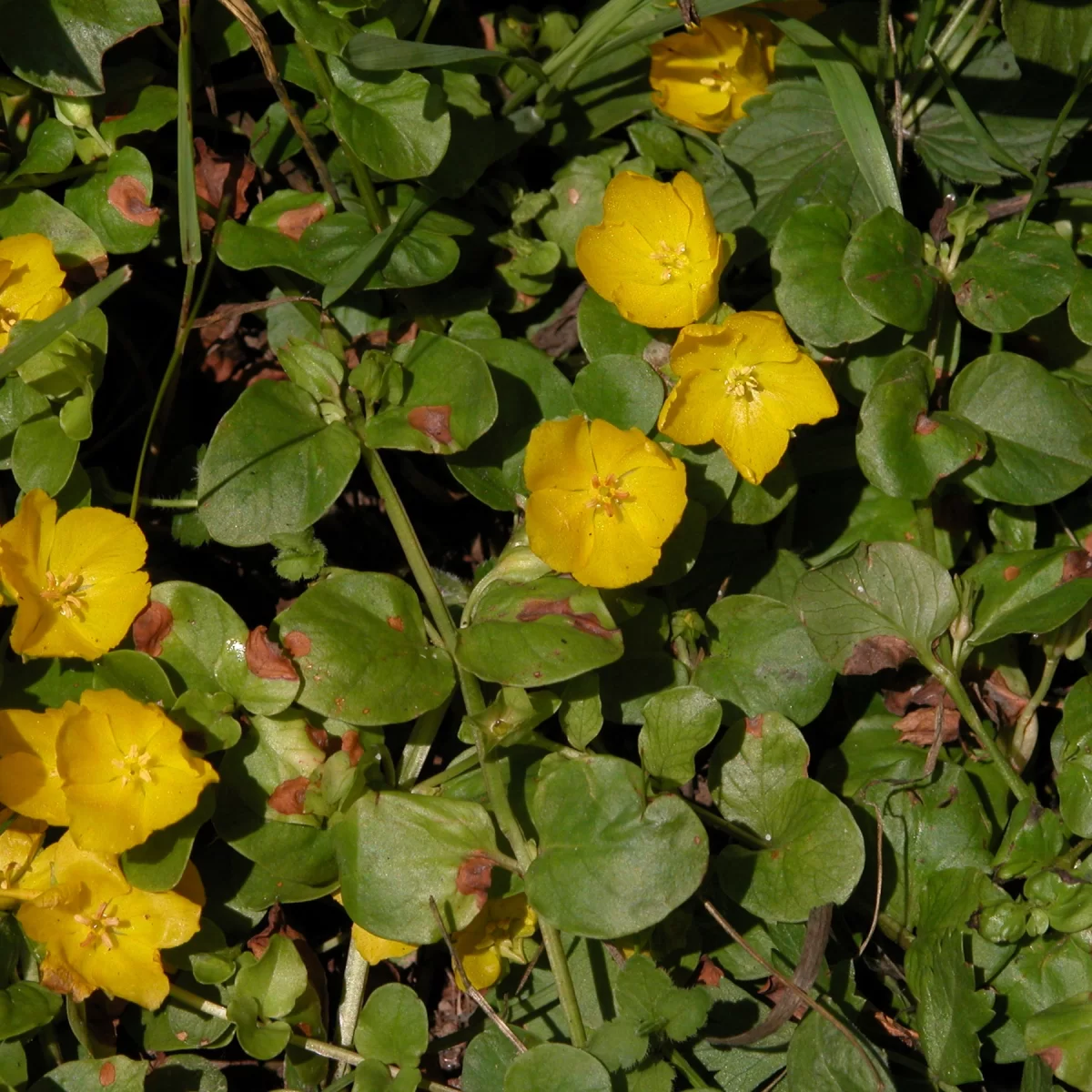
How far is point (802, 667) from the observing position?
7.54 feet

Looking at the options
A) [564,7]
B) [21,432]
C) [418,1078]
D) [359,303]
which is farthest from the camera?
[564,7]

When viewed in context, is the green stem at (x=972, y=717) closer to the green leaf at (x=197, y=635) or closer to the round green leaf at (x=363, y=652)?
the round green leaf at (x=363, y=652)

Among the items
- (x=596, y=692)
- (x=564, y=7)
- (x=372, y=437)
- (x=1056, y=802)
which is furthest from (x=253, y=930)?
(x=564, y=7)

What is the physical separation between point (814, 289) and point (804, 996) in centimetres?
130

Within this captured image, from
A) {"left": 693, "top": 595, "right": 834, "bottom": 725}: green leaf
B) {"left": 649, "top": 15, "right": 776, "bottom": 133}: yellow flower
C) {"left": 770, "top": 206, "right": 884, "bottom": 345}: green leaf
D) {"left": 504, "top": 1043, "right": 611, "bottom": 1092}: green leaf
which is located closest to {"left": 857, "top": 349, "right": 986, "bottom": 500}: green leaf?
{"left": 770, "top": 206, "right": 884, "bottom": 345}: green leaf

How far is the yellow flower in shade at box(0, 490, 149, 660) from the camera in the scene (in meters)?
2.05

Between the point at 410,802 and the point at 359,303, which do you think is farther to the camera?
the point at 359,303

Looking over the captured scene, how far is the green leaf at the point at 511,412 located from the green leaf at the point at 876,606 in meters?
0.60

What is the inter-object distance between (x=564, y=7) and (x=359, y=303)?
0.85 m

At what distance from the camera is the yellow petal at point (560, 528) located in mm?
2014

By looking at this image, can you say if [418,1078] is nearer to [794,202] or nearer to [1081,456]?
[1081,456]

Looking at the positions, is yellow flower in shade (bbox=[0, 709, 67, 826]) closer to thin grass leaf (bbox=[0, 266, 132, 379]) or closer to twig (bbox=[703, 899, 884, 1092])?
thin grass leaf (bbox=[0, 266, 132, 379])

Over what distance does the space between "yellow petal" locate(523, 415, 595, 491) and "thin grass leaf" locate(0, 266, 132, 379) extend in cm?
70

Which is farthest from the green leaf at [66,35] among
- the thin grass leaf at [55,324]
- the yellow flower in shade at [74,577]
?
the yellow flower in shade at [74,577]
